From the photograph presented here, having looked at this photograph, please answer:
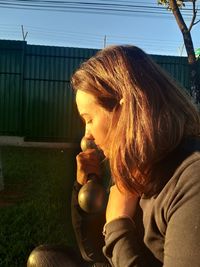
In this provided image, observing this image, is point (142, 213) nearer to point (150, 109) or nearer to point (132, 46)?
point (150, 109)

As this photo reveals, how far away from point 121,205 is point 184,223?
0.44 m

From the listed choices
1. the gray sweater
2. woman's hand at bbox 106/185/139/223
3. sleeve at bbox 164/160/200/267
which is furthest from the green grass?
sleeve at bbox 164/160/200/267

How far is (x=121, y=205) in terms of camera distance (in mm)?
1901

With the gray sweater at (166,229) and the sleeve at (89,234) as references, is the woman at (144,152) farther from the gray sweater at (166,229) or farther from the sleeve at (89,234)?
the sleeve at (89,234)

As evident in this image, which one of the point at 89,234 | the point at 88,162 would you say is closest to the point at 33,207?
the point at 89,234

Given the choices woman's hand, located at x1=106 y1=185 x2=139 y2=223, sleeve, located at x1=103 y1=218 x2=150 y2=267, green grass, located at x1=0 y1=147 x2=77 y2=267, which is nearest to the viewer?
sleeve, located at x1=103 y1=218 x2=150 y2=267

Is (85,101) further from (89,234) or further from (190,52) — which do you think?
(190,52)

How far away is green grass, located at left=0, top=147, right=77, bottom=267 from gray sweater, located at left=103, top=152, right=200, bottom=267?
4.34ft

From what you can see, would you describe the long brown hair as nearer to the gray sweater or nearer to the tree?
the gray sweater

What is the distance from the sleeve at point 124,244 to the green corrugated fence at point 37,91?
466 inches

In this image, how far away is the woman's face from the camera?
5.86 feet

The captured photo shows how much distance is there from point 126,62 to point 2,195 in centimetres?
606

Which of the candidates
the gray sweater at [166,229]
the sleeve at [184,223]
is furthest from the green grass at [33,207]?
the sleeve at [184,223]

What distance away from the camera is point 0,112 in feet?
45.2
